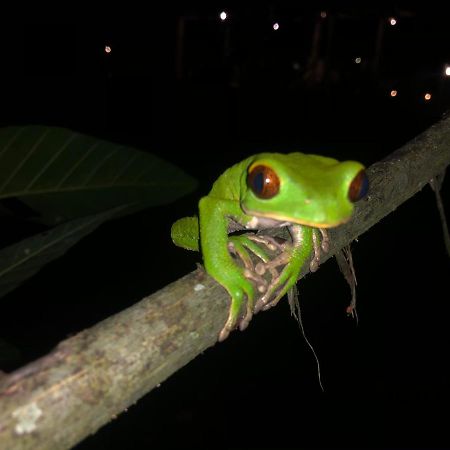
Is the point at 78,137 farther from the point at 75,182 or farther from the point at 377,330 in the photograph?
the point at 377,330

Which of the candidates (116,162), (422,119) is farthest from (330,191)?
(422,119)

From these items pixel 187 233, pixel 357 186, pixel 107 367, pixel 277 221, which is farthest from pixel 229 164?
pixel 107 367

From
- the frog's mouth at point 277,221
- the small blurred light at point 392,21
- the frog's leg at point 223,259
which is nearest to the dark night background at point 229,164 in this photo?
the small blurred light at point 392,21

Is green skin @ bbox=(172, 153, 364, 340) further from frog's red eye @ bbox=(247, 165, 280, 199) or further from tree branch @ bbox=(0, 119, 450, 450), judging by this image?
tree branch @ bbox=(0, 119, 450, 450)

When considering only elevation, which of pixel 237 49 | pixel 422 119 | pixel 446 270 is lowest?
pixel 446 270

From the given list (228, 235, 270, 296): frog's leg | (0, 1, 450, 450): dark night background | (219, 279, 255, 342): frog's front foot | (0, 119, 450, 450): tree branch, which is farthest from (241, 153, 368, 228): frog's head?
(0, 1, 450, 450): dark night background

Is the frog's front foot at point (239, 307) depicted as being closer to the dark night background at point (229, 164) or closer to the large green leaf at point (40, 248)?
the large green leaf at point (40, 248)

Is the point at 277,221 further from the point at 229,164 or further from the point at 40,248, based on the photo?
the point at 229,164
